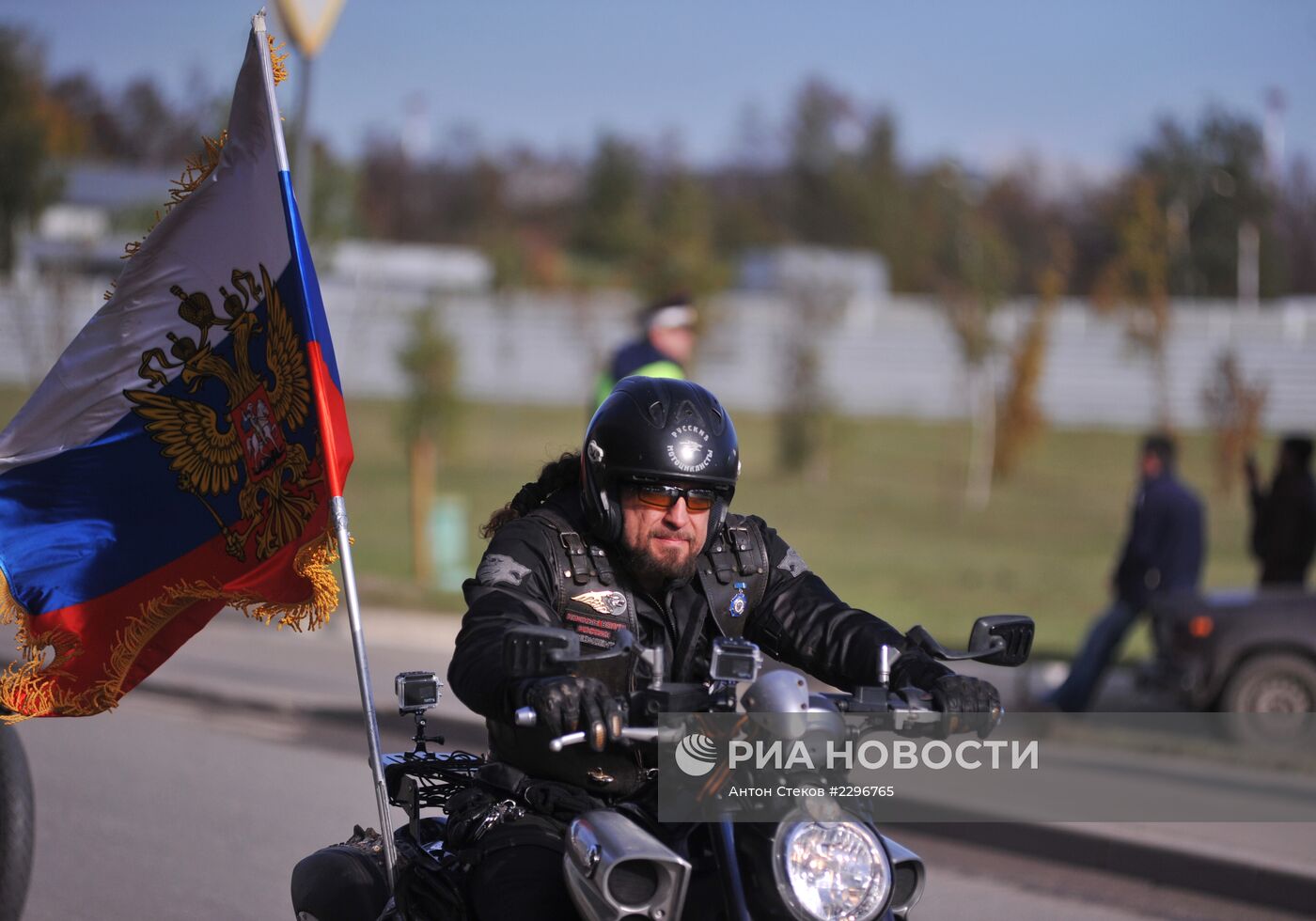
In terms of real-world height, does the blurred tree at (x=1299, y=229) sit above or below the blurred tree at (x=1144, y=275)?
above

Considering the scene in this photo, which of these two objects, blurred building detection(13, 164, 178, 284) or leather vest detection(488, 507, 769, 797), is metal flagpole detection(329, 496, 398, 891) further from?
blurred building detection(13, 164, 178, 284)

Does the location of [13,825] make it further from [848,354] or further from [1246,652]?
[848,354]

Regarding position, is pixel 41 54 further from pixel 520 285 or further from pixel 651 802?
pixel 651 802

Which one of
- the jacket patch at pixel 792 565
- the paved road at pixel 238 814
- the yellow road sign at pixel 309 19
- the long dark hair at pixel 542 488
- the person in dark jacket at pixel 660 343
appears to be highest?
the yellow road sign at pixel 309 19

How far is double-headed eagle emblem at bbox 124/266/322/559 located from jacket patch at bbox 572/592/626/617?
41.2 inches

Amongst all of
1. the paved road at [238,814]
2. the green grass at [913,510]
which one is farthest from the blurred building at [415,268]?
the paved road at [238,814]

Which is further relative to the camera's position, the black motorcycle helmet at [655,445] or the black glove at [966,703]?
the black motorcycle helmet at [655,445]

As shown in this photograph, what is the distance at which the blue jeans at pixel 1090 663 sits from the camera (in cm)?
1073

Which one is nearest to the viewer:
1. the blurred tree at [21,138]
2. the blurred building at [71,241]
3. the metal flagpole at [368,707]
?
the metal flagpole at [368,707]

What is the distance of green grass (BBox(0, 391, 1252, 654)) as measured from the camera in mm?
18578

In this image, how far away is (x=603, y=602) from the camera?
3885 millimetres

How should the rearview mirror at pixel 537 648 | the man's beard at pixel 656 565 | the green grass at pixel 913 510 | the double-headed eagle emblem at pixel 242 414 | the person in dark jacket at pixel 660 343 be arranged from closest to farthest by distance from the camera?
1. the rearview mirror at pixel 537 648
2. the man's beard at pixel 656 565
3. the double-headed eagle emblem at pixel 242 414
4. the person in dark jacket at pixel 660 343
5. the green grass at pixel 913 510

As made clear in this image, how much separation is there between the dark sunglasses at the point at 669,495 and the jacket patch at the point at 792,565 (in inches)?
18.8

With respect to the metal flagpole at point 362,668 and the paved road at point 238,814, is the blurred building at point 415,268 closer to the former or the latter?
the paved road at point 238,814
